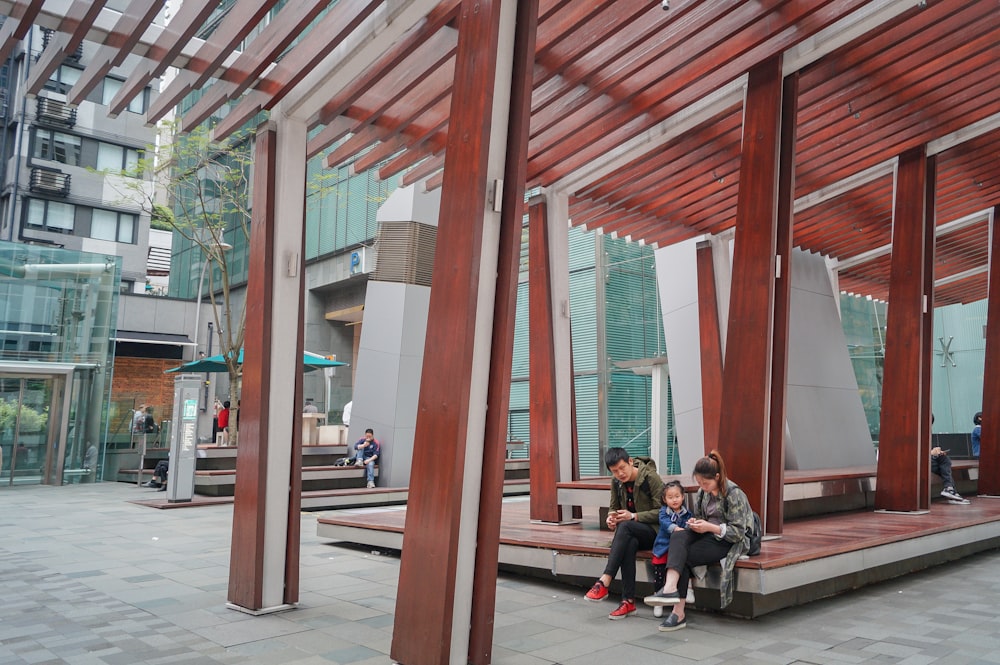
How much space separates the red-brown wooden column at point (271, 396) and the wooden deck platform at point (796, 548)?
207cm

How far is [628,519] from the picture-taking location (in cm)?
574

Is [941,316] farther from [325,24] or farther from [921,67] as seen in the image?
[325,24]

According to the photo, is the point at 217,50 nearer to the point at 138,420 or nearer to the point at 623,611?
the point at 623,611

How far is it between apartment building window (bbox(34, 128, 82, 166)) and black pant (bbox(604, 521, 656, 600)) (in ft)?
108

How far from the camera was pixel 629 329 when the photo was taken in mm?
17391

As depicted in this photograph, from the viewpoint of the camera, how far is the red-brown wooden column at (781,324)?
6438mm

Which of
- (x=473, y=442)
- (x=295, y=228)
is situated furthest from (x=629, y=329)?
(x=473, y=442)

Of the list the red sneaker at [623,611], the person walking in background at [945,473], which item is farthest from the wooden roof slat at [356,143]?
the person walking in background at [945,473]

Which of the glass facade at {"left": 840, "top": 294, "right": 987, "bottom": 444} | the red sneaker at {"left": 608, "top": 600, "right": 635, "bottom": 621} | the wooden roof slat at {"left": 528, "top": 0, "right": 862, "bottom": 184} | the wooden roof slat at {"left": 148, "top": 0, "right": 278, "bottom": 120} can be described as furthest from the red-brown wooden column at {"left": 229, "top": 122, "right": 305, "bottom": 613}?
the glass facade at {"left": 840, "top": 294, "right": 987, "bottom": 444}

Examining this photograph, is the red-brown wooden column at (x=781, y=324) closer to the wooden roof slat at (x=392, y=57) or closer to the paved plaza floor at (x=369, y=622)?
the paved plaza floor at (x=369, y=622)

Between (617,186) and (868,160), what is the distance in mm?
3107

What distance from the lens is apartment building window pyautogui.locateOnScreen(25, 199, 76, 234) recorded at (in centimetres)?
3045

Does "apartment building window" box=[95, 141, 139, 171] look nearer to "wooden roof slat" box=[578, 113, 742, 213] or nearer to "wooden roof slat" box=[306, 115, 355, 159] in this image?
"wooden roof slat" box=[578, 113, 742, 213]

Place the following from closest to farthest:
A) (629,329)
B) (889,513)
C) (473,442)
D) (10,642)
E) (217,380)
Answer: (473,442), (10,642), (889,513), (629,329), (217,380)
